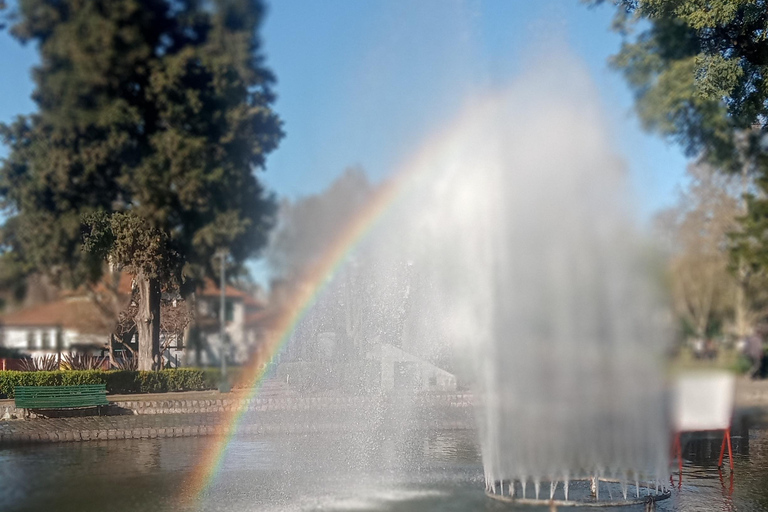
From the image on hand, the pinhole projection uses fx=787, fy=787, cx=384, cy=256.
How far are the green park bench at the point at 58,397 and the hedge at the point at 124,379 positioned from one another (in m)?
2.69

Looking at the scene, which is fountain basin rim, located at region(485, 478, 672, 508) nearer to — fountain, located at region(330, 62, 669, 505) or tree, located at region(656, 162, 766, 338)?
fountain, located at region(330, 62, 669, 505)

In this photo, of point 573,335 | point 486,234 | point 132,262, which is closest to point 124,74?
point 132,262

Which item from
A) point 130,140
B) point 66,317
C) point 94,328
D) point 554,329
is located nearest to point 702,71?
point 554,329

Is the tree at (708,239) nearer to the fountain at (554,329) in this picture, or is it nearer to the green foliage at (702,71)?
the green foliage at (702,71)

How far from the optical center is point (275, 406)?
19422 mm

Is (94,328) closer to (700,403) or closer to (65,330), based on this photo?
(65,330)

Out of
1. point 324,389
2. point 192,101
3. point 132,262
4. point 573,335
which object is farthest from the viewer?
point 192,101

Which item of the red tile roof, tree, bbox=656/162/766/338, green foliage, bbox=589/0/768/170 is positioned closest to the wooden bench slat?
the red tile roof

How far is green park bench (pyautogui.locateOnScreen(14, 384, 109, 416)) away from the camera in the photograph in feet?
58.4

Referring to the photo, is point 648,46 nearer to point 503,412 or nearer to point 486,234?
point 486,234

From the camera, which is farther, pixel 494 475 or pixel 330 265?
pixel 330 265

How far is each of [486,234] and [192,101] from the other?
1393 centimetres

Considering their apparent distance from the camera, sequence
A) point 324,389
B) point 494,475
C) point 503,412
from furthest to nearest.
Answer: point 324,389 → point 503,412 → point 494,475

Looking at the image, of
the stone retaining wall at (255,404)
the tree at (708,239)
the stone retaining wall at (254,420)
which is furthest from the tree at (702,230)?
the stone retaining wall at (254,420)
